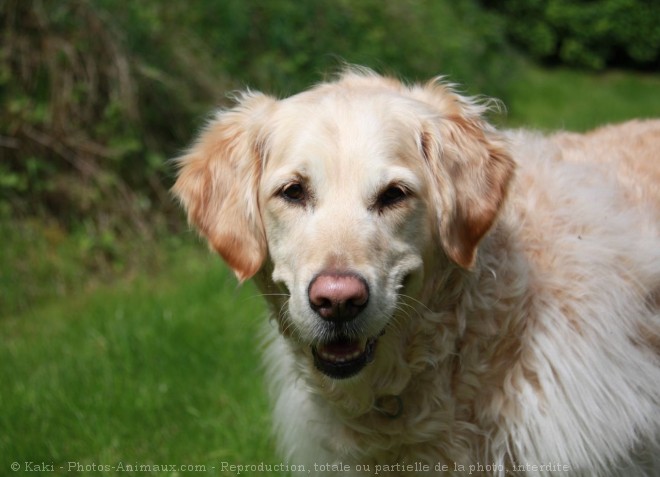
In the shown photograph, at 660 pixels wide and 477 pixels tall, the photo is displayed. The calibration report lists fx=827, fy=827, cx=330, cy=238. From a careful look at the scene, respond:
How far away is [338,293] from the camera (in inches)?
105

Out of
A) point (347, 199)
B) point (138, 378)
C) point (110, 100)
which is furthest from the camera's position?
point (110, 100)

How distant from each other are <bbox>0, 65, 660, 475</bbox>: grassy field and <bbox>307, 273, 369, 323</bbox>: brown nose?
782 mm

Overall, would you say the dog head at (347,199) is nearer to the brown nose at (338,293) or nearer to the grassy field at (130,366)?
the brown nose at (338,293)

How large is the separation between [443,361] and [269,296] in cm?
73

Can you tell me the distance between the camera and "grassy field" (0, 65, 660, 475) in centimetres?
416

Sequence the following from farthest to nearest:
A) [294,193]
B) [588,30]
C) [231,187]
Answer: [588,30] → [231,187] → [294,193]

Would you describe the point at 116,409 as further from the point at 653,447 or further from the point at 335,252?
the point at 653,447

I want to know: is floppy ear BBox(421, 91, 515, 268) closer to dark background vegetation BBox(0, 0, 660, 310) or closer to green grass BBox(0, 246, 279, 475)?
green grass BBox(0, 246, 279, 475)

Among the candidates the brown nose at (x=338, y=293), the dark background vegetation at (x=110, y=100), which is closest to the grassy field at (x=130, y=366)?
the dark background vegetation at (x=110, y=100)

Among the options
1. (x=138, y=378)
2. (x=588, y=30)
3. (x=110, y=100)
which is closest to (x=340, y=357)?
(x=138, y=378)

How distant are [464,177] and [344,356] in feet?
2.67

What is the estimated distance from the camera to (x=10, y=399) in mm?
4551

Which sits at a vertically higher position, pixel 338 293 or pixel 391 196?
pixel 391 196

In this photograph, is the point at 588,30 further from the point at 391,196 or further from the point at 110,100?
the point at 391,196
